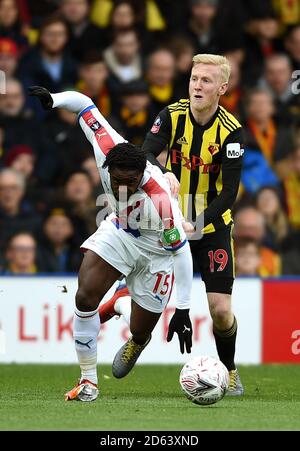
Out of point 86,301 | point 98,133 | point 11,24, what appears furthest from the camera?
point 11,24

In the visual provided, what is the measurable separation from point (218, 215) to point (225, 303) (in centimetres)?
68

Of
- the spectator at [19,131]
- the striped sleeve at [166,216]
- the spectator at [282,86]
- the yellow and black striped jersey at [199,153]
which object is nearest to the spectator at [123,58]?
the spectator at [19,131]

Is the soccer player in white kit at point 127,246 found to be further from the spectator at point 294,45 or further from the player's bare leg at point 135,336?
the spectator at point 294,45

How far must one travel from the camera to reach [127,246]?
790cm

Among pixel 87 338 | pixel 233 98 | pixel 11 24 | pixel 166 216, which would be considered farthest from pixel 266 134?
pixel 87 338

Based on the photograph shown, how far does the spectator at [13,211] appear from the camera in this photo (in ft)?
40.5

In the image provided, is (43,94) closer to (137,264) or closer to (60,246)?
(137,264)

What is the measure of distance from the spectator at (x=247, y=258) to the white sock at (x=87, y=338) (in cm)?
472

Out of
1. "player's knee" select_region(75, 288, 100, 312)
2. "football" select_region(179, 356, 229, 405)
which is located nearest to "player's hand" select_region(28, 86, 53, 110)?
"player's knee" select_region(75, 288, 100, 312)

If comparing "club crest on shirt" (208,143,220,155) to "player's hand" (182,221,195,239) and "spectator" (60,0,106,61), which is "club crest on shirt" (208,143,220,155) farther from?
"spectator" (60,0,106,61)

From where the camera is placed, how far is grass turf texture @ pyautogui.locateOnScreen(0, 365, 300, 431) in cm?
646

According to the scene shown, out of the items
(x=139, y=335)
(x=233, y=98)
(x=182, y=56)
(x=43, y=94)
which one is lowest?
(x=139, y=335)

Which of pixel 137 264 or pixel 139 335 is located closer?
pixel 137 264

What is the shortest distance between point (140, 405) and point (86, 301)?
73cm
